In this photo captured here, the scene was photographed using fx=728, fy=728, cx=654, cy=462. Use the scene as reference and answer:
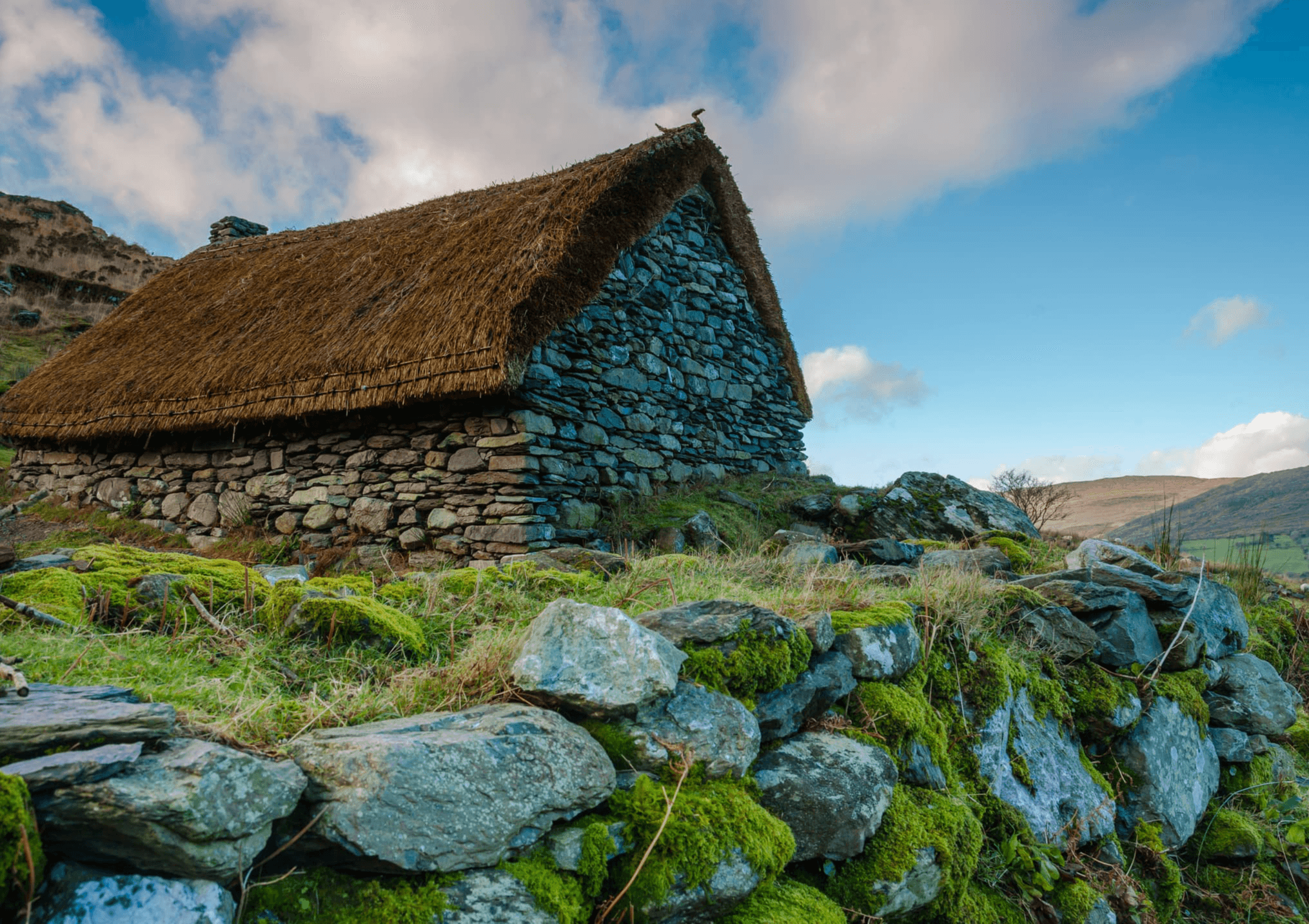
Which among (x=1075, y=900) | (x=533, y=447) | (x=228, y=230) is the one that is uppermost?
(x=228, y=230)

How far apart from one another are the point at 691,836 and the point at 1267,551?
349 inches

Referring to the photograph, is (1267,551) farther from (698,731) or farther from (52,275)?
(52,275)

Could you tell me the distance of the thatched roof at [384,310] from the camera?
7637 mm

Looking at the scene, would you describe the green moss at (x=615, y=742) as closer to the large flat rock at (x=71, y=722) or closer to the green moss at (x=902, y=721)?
the large flat rock at (x=71, y=722)

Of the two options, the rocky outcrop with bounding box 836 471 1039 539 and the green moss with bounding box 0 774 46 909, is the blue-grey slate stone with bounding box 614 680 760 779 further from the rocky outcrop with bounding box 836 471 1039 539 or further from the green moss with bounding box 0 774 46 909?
the rocky outcrop with bounding box 836 471 1039 539

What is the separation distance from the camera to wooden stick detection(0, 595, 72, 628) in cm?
248

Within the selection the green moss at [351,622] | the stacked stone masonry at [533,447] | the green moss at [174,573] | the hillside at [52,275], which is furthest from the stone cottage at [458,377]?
the hillside at [52,275]

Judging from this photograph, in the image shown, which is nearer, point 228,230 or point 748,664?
point 748,664

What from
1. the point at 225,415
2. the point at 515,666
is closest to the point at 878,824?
the point at 515,666

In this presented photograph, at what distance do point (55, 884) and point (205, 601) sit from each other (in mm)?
1864

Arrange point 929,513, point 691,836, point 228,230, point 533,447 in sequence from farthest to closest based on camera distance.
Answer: point 228,230
point 929,513
point 533,447
point 691,836

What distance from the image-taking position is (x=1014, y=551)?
20.7ft

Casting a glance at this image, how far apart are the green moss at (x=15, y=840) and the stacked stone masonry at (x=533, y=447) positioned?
6.06 metres

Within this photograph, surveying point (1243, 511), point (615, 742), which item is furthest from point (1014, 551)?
point (1243, 511)
